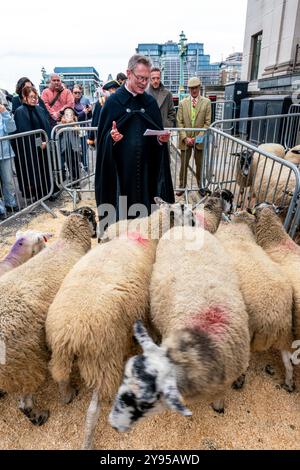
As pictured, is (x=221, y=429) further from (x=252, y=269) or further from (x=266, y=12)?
(x=266, y=12)

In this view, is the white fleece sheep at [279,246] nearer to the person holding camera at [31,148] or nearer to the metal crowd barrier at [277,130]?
the person holding camera at [31,148]

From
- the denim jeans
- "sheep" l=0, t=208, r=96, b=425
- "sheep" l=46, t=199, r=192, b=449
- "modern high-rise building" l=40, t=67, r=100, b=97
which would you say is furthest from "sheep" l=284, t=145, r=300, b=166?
"modern high-rise building" l=40, t=67, r=100, b=97

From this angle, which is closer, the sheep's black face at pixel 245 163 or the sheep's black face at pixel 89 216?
the sheep's black face at pixel 89 216

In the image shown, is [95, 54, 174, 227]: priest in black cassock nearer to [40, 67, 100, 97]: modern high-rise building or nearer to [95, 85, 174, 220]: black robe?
[95, 85, 174, 220]: black robe

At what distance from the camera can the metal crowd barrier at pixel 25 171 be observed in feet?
17.0

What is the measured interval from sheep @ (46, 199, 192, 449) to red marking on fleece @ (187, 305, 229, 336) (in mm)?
489

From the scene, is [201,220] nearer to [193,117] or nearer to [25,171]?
[193,117]

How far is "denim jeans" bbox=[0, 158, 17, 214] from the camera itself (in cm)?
519

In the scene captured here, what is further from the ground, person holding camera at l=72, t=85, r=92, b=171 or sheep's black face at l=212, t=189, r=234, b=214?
person holding camera at l=72, t=85, r=92, b=171

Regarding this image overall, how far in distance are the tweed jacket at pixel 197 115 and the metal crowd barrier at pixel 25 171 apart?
275 cm

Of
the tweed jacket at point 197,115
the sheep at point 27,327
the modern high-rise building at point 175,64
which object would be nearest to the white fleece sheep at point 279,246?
the sheep at point 27,327

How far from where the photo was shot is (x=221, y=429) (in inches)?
81.1

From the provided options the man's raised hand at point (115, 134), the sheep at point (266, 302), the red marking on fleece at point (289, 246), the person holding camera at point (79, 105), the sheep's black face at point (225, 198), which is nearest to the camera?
the sheep at point (266, 302)

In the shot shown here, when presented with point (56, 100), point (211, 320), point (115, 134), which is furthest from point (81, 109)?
point (211, 320)
